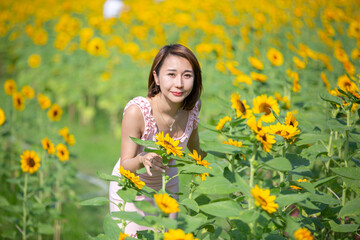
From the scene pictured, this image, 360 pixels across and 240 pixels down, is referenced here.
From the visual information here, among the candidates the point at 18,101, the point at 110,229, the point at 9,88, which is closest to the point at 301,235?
the point at 110,229

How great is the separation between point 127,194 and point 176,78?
2.07 feet

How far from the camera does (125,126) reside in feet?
5.82

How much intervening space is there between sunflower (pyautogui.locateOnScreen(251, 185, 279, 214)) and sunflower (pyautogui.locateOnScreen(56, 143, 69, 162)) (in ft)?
5.14

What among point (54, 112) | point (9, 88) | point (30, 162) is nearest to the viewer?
point (30, 162)

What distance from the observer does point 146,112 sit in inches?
71.3

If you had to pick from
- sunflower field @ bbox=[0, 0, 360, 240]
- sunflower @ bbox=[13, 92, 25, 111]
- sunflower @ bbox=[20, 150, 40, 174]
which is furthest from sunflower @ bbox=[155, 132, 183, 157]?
sunflower @ bbox=[13, 92, 25, 111]

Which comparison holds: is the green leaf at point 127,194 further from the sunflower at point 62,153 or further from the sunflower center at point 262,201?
the sunflower at point 62,153

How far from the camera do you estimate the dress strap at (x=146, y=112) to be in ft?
5.90

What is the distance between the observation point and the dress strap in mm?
1798

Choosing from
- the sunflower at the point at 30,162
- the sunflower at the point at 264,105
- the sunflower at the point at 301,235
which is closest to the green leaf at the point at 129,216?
the sunflower at the point at 301,235

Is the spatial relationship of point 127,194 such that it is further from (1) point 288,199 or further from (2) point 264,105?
(2) point 264,105

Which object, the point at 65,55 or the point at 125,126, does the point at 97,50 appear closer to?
the point at 65,55

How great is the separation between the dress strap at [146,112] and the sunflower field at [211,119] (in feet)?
0.85

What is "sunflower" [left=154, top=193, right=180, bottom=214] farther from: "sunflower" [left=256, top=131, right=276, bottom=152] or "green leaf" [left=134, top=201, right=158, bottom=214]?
"sunflower" [left=256, top=131, right=276, bottom=152]
